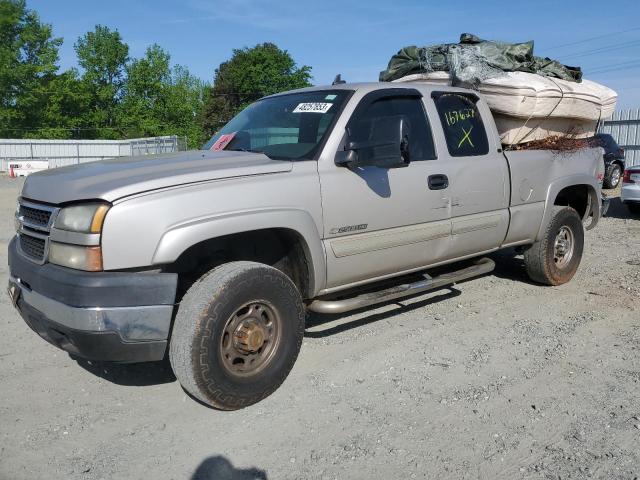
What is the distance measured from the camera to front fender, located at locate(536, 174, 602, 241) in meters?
5.72

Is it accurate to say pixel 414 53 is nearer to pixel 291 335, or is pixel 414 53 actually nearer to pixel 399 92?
pixel 399 92

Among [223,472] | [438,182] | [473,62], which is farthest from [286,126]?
[223,472]

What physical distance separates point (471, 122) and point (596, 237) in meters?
5.30

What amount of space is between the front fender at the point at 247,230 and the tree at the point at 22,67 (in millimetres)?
50130

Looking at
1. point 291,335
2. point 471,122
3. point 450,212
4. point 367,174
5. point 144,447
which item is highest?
point 471,122

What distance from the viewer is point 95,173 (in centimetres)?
354

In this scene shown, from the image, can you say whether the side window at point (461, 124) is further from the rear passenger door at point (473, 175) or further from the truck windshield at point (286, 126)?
the truck windshield at point (286, 126)

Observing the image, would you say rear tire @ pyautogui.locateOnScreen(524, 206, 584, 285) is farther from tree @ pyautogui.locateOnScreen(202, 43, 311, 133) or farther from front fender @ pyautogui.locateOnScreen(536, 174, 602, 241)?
tree @ pyautogui.locateOnScreen(202, 43, 311, 133)

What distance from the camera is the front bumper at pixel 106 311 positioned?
3066 millimetres

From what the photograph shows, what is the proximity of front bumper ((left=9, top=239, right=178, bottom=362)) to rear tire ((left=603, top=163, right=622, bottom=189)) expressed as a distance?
1542cm

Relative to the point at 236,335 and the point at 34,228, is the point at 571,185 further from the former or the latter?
the point at 34,228

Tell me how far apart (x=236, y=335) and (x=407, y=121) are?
223 cm

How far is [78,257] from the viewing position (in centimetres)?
315

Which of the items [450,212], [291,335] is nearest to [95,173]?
[291,335]
